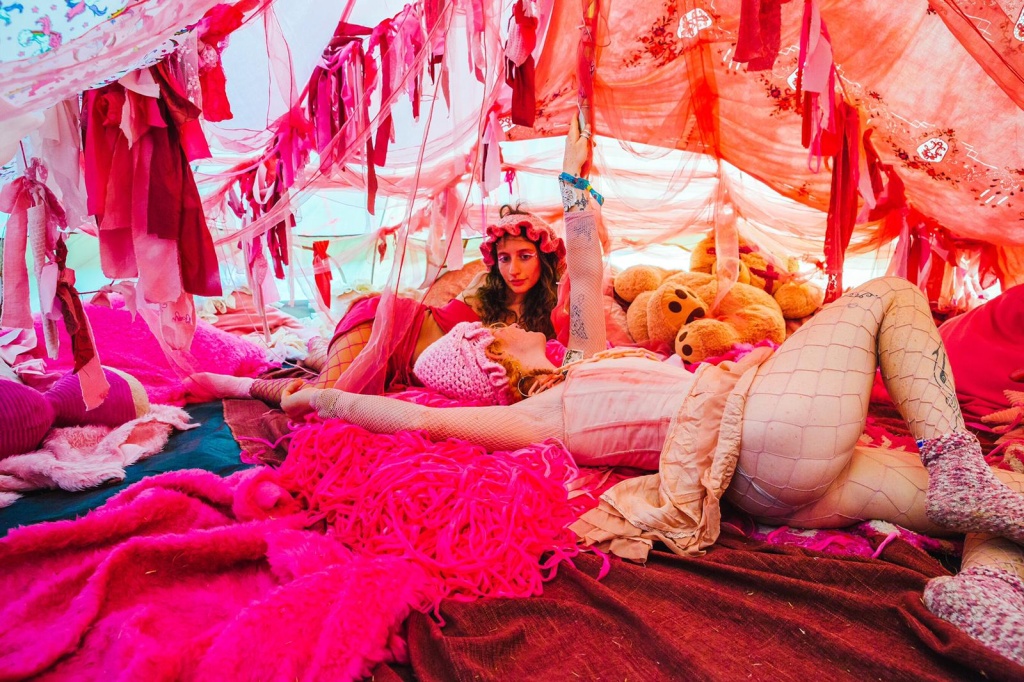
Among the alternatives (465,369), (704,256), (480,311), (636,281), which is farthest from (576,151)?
(704,256)

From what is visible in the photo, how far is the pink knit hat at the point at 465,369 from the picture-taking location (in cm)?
210

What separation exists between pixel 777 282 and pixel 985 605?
94.8 inches

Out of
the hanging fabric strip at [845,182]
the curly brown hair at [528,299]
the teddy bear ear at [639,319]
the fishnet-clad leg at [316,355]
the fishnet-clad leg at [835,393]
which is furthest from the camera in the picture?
the teddy bear ear at [639,319]

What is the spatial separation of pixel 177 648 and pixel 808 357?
1.34m

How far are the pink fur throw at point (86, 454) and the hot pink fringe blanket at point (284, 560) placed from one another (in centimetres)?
29

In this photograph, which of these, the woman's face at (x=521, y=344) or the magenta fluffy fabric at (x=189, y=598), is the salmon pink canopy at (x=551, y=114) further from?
the magenta fluffy fabric at (x=189, y=598)

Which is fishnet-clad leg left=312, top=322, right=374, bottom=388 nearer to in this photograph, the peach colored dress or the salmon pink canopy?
the salmon pink canopy

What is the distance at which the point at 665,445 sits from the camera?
1543mm

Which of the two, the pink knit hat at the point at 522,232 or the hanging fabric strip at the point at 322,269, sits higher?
the pink knit hat at the point at 522,232

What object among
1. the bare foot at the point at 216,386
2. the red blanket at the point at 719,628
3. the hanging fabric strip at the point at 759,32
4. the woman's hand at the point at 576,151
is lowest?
the red blanket at the point at 719,628

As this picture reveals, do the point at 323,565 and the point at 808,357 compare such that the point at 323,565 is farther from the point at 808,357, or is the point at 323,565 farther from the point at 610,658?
the point at 808,357

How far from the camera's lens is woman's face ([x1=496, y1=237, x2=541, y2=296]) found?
106 inches

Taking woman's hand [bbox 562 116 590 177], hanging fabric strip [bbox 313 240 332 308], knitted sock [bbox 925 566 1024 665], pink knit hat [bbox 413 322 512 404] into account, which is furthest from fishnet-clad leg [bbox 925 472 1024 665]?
hanging fabric strip [bbox 313 240 332 308]

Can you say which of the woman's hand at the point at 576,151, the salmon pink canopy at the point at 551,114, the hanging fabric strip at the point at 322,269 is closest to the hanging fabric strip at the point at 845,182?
the salmon pink canopy at the point at 551,114
